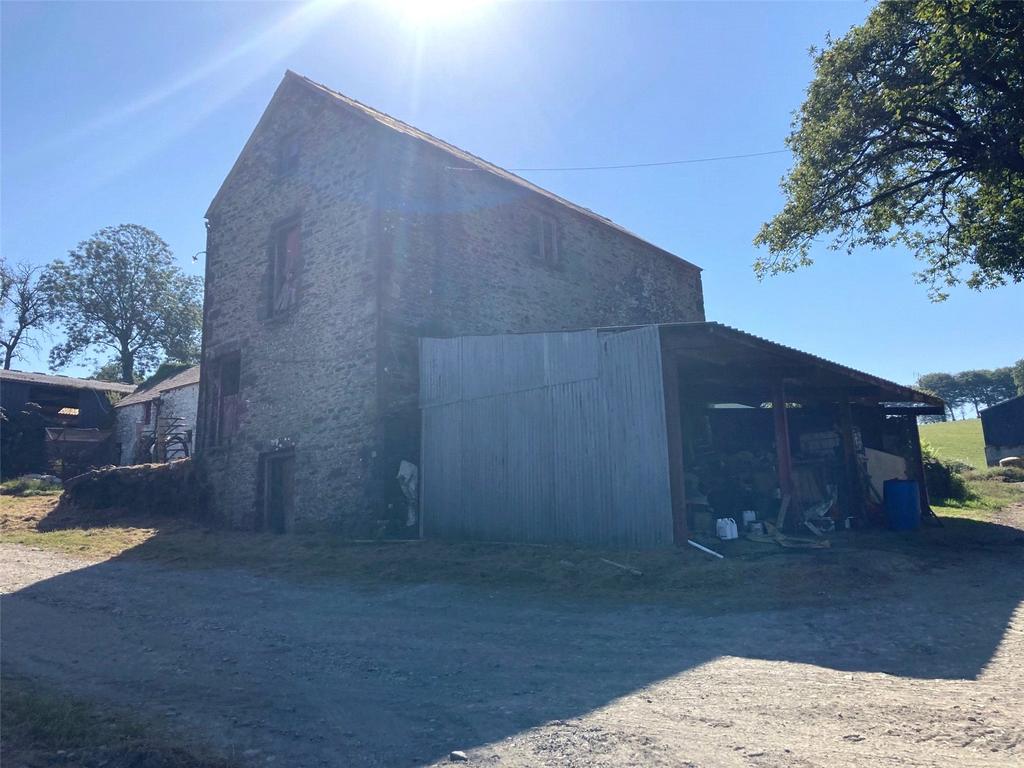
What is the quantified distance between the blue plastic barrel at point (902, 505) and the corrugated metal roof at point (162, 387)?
24.7m

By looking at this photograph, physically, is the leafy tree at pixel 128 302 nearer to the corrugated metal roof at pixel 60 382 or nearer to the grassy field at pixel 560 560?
the corrugated metal roof at pixel 60 382

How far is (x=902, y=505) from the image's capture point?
1355cm

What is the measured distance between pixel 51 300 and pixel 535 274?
42.8 metres

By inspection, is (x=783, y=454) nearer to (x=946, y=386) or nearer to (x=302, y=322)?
(x=302, y=322)

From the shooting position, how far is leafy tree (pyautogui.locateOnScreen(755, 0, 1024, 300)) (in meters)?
10.6

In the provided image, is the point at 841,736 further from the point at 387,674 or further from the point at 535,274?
the point at 535,274

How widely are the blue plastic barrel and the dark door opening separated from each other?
41.1ft

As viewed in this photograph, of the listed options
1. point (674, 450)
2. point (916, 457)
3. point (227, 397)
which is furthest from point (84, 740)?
point (916, 457)

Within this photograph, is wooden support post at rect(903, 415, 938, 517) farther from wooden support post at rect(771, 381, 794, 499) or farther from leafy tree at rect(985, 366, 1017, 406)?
leafy tree at rect(985, 366, 1017, 406)

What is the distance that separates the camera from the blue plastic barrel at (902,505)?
1348 cm

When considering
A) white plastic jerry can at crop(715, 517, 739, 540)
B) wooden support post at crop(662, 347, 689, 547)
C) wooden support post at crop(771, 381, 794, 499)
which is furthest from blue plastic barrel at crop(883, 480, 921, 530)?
wooden support post at crop(662, 347, 689, 547)

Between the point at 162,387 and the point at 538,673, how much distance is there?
29441 mm

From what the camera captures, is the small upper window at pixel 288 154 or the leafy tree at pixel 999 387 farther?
the leafy tree at pixel 999 387

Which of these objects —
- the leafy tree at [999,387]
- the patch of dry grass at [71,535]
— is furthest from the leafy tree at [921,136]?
the leafy tree at [999,387]
